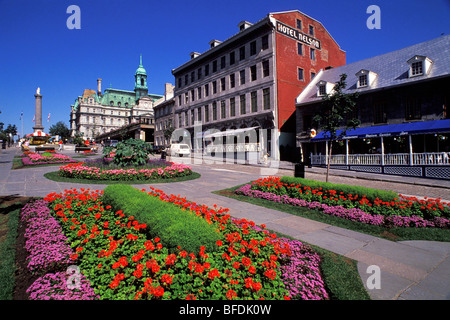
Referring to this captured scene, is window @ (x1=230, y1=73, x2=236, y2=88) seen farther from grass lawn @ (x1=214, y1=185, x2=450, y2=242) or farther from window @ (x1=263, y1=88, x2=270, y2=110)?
grass lawn @ (x1=214, y1=185, x2=450, y2=242)

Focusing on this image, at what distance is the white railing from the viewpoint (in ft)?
58.1

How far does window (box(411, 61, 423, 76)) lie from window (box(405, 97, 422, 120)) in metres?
2.30

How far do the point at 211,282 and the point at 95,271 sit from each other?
1.60 m

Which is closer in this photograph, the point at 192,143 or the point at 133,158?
the point at 133,158

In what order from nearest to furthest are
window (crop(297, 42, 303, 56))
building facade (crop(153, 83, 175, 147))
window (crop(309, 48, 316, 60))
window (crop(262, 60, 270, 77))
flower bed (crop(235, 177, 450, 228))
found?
flower bed (crop(235, 177, 450, 228)), window (crop(262, 60, 270, 77)), window (crop(297, 42, 303, 56)), window (crop(309, 48, 316, 60)), building facade (crop(153, 83, 175, 147))

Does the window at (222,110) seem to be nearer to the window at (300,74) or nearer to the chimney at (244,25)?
the chimney at (244,25)

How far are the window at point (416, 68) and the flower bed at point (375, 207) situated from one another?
19097mm

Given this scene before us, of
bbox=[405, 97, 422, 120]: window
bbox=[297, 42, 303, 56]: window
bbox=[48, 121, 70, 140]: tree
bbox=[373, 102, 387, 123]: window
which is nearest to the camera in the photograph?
A: bbox=[405, 97, 422, 120]: window

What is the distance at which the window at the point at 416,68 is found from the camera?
20.7 meters

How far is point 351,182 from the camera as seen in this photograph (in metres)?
15.2

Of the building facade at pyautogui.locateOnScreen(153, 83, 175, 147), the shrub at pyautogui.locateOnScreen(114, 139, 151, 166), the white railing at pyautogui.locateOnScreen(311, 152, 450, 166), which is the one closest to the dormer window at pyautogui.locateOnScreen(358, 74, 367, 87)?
the white railing at pyautogui.locateOnScreen(311, 152, 450, 166)

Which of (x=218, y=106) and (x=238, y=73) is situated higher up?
(x=238, y=73)
